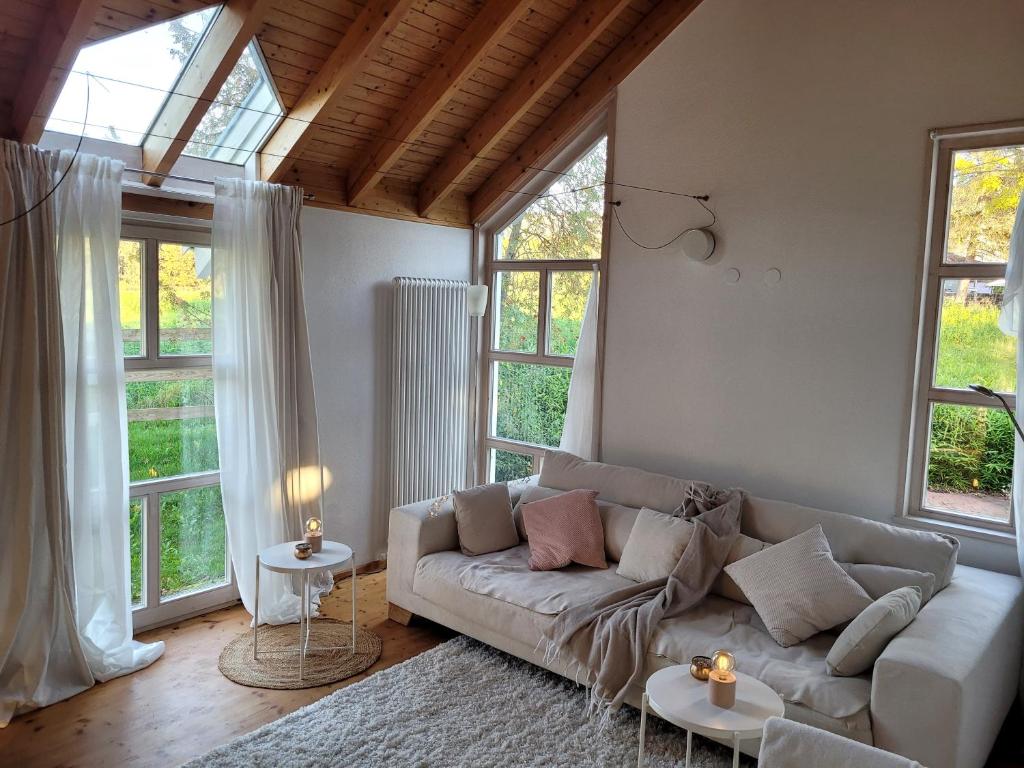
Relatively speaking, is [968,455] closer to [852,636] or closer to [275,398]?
[852,636]

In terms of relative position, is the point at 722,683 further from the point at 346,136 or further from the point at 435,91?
the point at 346,136

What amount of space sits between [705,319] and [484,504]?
158 centimetres

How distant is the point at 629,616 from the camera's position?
321 centimetres

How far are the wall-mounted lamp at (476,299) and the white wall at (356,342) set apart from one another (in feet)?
1.10

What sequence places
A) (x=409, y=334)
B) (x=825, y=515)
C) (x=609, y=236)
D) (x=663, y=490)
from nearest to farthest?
(x=825, y=515) → (x=663, y=490) → (x=609, y=236) → (x=409, y=334)

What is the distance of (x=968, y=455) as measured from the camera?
11.6ft

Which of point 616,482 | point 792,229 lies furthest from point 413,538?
point 792,229

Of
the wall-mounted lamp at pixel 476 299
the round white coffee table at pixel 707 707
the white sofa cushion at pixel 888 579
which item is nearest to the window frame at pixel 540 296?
the wall-mounted lamp at pixel 476 299

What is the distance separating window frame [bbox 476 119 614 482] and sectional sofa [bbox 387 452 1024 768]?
0.76m

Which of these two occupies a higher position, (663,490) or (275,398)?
(275,398)

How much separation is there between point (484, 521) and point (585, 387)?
3.72 feet

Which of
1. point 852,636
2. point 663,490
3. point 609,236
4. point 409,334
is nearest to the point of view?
point 852,636

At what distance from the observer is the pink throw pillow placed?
3846 millimetres

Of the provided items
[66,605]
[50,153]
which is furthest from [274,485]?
[50,153]
